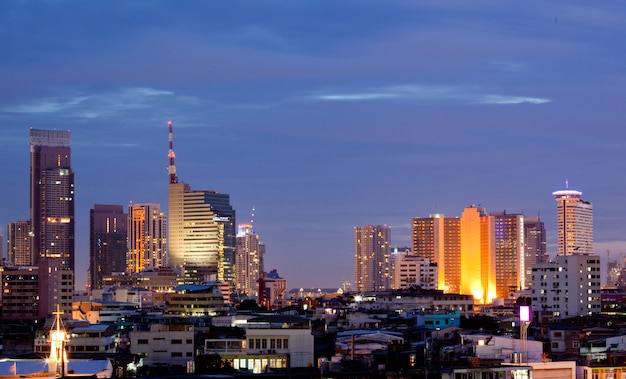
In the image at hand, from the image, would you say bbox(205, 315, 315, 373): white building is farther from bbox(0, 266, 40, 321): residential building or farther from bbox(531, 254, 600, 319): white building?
bbox(0, 266, 40, 321): residential building

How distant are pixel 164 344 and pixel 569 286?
225 ft

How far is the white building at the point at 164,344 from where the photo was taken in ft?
285

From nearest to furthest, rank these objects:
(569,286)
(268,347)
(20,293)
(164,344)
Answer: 1. (268,347)
2. (164,344)
3. (569,286)
4. (20,293)

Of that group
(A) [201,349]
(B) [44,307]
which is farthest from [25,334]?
(B) [44,307]

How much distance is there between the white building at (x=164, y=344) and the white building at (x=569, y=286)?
6449 cm

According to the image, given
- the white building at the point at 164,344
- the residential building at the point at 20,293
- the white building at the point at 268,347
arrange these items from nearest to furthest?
1. the white building at the point at 268,347
2. the white building at the point at 164,344
3. the residential building at the point at 20,293

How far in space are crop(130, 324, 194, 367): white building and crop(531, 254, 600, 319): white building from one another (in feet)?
212

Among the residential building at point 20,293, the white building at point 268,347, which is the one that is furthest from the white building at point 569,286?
the white building at point 268,347

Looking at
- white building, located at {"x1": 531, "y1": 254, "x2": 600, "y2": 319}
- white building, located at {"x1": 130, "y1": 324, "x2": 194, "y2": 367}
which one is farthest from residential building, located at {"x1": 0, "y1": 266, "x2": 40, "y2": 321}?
white building, located at {"x1": 130, "y1": 324, "x2": 194, "y2": 367}

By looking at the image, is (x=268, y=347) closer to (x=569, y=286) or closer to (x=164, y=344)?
(x=164, y=344)

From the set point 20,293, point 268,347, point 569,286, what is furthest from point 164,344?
point 20,293

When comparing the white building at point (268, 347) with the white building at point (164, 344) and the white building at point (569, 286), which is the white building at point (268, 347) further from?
the white building at point (569, 286)

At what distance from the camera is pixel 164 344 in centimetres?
8850

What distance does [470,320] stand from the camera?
446 ft
